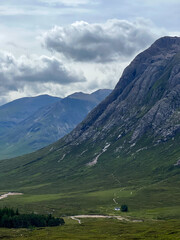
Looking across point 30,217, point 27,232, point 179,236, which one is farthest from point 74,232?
point 179,236

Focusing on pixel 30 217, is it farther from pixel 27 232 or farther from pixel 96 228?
pixel 96 228

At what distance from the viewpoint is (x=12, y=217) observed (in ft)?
627

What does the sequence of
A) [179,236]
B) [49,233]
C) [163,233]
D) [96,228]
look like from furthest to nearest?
[96,228]
[49,233]
[163,233]
[179,236]

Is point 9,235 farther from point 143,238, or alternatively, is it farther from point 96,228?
point 143,238

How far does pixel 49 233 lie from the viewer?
538ft

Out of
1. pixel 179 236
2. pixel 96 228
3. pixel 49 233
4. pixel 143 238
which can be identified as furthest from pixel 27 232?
pixel 179 236

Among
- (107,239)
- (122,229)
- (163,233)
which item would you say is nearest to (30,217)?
(122,229)

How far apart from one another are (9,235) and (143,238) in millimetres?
61711

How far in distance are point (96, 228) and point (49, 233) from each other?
93.9 ft

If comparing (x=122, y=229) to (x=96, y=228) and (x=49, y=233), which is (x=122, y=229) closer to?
(x=96, y=228)

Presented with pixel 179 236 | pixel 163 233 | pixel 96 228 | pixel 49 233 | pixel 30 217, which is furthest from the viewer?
pixel 30 217

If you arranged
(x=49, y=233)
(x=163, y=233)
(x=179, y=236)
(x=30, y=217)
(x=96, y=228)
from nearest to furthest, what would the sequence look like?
(x=179, y=236), (x=163, y=233), (x=49, y=233), (x=96, y=228), (x=30, y=217)

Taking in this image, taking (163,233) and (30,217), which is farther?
(30,217)

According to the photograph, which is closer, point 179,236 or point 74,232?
point 179,236
